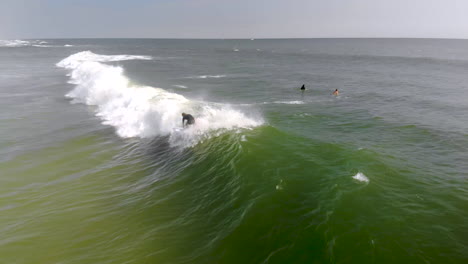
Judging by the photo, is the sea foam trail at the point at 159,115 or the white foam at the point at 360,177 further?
the sea foam trail at the point at 159,115

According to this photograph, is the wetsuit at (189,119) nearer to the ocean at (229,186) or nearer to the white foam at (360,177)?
the ocean at (229,186)

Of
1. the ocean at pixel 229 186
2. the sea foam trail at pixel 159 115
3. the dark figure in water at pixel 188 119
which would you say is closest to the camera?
the ocean at pixel 229 186

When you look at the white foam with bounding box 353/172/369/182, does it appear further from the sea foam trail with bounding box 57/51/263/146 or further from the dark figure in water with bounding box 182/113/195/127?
the dark figure in water with bounding box 182/113/195/127

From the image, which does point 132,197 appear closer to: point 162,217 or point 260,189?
point 162,217

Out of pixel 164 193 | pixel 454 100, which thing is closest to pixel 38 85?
pixel 164 193

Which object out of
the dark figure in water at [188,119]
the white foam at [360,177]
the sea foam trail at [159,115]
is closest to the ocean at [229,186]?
the white foam at [360,177]

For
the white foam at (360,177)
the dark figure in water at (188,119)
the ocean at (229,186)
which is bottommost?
the ocean at (229,186)

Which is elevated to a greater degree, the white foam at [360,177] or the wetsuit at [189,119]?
the wetsuit at [189,119]

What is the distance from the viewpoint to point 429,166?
47.4ft

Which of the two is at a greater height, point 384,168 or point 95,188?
point 384,168

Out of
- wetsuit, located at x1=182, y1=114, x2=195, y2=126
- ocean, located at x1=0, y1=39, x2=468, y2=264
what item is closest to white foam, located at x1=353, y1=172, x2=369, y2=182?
ocean, located at x1=0, y1=39, x2=468, y2=264

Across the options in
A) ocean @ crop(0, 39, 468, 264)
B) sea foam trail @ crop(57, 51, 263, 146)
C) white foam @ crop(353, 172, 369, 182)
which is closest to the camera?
ocean @ crop(0, 39, 468, 264)

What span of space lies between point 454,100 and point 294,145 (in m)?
27.5

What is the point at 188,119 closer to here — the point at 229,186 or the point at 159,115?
the point at 159,115
